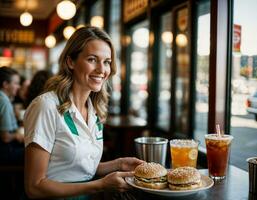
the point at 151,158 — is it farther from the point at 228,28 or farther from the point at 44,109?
the point at 228,28

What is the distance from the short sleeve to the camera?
5.31 feet

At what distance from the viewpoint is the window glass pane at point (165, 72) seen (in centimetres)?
412

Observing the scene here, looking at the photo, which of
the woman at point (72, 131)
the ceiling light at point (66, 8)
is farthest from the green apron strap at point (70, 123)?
the ceiling light at point (66, 8)

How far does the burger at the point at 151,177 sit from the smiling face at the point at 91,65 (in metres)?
0.55

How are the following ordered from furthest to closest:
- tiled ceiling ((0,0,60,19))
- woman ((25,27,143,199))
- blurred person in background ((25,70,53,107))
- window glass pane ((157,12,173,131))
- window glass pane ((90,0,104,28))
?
tiled ceiling ((0,0,60,19))
window glass pane ((90,0,104,28))
window glass pane ((157,12,173,131))
blurred person in background ((25,70,53,107))
woman ((25,27,143,199))

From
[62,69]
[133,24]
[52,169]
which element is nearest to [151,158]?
[52,169]

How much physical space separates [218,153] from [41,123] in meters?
0.87

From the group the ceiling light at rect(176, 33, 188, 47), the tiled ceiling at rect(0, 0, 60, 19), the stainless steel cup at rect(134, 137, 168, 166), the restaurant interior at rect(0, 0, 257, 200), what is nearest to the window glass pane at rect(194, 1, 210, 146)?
the restaurant interior at rect(0, 0, 257, 200)

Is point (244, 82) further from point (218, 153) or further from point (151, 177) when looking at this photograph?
point (151, 177)

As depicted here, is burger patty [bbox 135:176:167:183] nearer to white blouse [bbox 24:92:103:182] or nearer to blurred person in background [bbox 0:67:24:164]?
white blouse [bbox 24:92:103:182]

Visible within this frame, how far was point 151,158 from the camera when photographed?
191 cm

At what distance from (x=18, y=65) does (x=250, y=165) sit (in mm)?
11622

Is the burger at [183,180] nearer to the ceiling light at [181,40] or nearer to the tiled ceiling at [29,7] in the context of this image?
the ceiling light at [181,40]

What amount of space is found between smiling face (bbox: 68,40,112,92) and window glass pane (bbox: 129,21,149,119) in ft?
11.0
